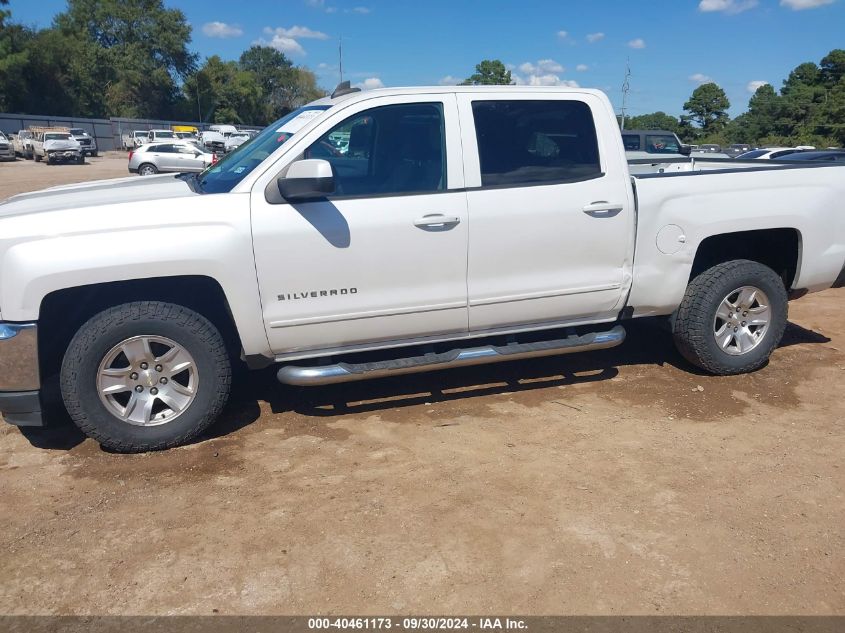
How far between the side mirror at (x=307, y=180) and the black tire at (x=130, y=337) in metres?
0.90

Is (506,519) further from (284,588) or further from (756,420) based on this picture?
(756,420)

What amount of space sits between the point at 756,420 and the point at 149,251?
3821mm

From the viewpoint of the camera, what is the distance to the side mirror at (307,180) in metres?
3.78

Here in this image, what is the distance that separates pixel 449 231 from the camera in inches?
166

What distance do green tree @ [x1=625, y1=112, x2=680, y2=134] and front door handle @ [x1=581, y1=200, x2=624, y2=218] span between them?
67643 millimetres

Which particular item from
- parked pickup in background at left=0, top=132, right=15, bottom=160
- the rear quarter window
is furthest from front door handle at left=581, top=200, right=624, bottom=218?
parked pickup in background at left=0, top=132, right=15, bottom=160

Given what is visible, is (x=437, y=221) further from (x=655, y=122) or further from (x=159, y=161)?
(x=655, y=122)

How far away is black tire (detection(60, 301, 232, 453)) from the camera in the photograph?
3.84 metres

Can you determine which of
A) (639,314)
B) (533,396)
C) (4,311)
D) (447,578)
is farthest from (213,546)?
(639,314)

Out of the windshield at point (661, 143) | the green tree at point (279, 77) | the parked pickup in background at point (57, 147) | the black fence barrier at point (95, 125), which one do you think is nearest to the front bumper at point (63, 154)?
the parked pickup in background at point (57, 147)

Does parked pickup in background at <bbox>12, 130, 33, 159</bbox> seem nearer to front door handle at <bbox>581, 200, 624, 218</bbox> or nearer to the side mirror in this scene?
the side mirror

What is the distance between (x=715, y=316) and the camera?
5012 mm

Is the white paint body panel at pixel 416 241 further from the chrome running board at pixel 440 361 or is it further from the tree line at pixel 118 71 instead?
the tree line at pixel 118 71

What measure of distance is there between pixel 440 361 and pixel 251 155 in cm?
176
